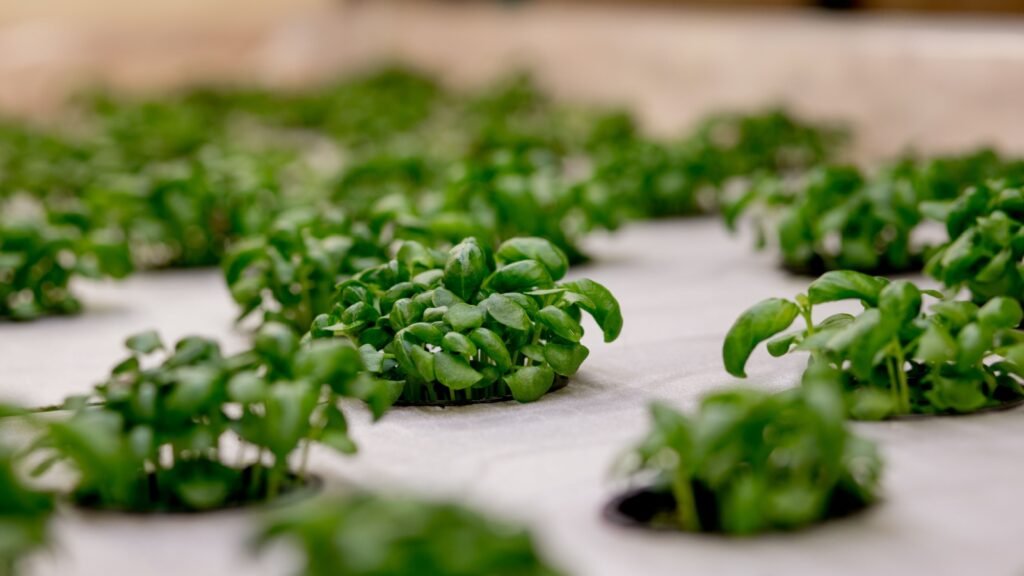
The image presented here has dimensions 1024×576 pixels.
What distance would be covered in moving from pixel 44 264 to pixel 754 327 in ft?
6.43

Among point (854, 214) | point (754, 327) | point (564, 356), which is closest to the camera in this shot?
point (754, 327)

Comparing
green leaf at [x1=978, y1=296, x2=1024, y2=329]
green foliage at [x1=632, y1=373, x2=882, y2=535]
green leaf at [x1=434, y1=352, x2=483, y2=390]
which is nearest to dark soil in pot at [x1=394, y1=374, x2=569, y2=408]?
green leaf at [x1=434, y1=352, x2=483, y2=390]

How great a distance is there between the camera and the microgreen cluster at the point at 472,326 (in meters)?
2.43

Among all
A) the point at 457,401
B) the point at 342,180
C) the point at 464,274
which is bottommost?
the point at 457,401

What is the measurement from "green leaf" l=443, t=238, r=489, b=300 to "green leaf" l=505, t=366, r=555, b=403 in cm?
16

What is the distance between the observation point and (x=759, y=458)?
180 centimetres

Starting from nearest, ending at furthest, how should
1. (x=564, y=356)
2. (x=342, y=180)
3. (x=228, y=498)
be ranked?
(x=228, y=498)
(x=564, y=356)
(x=342, y=180)

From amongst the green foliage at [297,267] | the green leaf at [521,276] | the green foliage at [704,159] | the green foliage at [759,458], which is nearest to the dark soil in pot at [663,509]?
the green foliage at [759,458]

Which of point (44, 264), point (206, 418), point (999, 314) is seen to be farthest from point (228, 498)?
point (44, 264)

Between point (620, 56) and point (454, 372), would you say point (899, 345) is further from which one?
point (620, 56)

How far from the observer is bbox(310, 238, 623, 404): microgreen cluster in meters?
2.43

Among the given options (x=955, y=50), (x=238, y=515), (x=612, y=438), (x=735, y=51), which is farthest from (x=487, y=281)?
(x=735, y=51)

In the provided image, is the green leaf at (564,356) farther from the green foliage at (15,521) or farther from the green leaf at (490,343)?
the green foliage at (15,521)

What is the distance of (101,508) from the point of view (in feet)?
6.63
